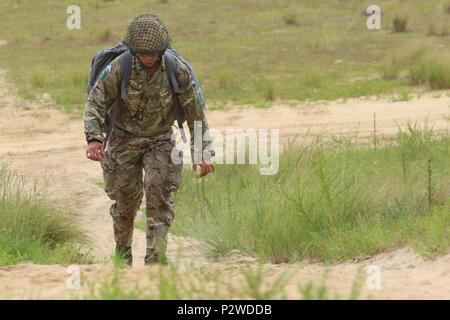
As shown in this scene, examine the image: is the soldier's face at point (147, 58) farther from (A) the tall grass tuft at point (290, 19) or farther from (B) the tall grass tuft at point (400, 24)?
(A) the tall grass tuft at point (290, 19)

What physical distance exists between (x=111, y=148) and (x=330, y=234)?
5.00 ft

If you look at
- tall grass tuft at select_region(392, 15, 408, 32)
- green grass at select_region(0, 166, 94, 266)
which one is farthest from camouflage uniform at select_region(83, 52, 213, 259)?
tall grass tuft at select_region(392, 15, 408, 32)

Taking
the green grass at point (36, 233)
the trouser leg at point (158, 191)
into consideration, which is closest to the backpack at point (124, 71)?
the trouser leg at point (158, 191)

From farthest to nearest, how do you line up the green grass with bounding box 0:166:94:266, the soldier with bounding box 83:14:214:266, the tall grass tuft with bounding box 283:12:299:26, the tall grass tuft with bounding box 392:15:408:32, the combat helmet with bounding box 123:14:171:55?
1. the tall grass tuft with bounding box 283:12:299:26
2. the tall grass tuft with bounding box 392:15:408:32
3. the green grass with bounding box 0:166:94:266
4. the soldier with bounding box 83:14:214:266
5. the combat helmet with bounding box 123:14:171:55

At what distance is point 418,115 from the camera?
12828 millimetres

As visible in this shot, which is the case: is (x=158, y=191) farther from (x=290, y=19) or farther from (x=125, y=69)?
(x=290, y=19)

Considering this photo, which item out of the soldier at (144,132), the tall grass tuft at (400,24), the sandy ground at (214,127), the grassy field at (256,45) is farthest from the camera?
the tall grass tuft at (400,24)

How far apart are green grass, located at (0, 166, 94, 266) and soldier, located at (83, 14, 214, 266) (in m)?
0.46

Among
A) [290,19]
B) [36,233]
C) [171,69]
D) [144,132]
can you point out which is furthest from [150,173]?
[290,19]

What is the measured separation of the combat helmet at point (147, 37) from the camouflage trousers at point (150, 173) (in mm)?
612

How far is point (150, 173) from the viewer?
6.50 metres

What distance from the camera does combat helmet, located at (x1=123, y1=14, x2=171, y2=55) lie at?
6.14 meters

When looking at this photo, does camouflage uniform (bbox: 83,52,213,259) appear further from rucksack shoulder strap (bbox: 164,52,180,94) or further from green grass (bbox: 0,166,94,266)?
green grass (bbox: 0,166,94,266)

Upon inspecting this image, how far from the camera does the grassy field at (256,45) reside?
1542 cm
